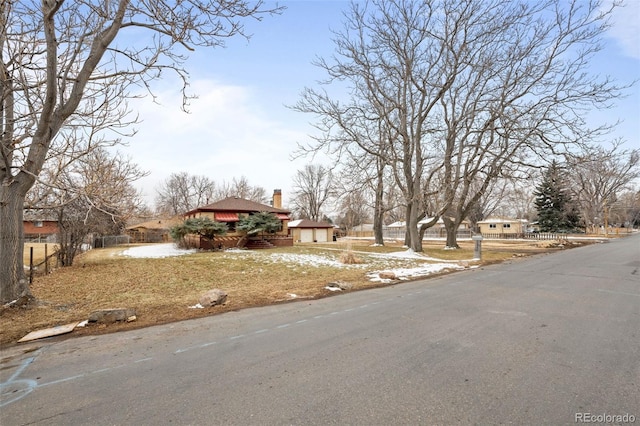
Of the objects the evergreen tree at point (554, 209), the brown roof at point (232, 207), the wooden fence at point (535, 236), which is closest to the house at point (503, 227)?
the wooden fence at point (535, 236)

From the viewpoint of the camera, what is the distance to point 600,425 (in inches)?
97.0


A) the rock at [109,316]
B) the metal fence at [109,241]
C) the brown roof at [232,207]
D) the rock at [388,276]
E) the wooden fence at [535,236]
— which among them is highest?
the brown roof at [232,207]

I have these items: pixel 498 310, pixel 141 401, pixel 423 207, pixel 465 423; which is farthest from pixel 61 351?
pixel 423 207

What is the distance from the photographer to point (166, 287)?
9.32 m

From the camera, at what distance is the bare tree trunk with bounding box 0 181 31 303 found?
6613mm

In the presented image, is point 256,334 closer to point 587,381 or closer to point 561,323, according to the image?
point 587,381

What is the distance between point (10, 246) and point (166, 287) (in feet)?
11.6

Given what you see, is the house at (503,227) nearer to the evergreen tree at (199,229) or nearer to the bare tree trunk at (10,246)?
the evergreen tree at (199,229)

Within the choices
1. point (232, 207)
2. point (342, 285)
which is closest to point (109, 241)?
point (232, 207)

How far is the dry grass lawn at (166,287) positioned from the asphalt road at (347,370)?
114 cm

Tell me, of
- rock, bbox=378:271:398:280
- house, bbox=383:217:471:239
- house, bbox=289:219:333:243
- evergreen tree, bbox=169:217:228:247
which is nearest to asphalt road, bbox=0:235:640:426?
rock, bbox=378:271:398:280

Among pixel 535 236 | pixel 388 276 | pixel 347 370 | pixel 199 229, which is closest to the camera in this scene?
pixel 347 370

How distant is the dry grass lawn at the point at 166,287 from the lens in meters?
6.05

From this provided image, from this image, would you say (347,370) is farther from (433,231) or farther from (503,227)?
(433,231)
